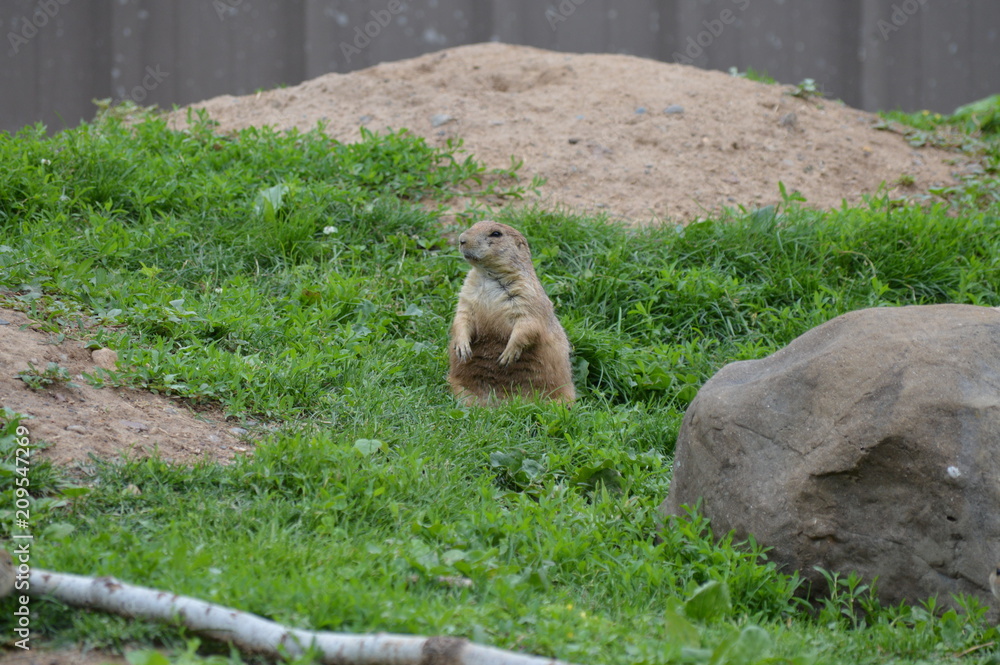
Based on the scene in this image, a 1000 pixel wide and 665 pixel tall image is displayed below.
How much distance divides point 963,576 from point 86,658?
2917 mm

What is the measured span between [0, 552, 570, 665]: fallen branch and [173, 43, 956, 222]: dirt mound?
505 cm

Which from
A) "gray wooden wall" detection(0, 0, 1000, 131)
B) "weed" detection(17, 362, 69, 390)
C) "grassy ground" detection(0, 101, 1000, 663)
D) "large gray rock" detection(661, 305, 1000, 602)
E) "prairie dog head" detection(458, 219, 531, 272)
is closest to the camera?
"grassy ground" detection(0, 101, 1000, 663)

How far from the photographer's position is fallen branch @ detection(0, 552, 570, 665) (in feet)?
7.84

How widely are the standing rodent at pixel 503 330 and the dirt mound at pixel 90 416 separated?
1625mm

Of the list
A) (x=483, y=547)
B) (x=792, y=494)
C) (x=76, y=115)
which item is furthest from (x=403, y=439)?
(x=76, y=115)

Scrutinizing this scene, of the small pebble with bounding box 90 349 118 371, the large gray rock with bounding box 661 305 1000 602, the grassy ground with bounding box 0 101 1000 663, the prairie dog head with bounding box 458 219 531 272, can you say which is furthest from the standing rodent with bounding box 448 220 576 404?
the small pebble with bounding box 90 349 118 371

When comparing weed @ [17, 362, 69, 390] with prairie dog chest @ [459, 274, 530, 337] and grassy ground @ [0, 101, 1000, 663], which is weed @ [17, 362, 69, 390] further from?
prairie dog chest @ [459, 274, 530, 337]

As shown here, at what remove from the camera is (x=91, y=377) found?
434 centimetres

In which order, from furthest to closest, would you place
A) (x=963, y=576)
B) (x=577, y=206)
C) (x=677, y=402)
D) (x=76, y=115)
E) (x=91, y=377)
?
(x=76, y=115)
(x=577, y=206)
(x=677, y=402)
(x=91, y=377)
(x=963, y=576)

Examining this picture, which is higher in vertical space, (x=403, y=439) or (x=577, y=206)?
(x=577, y=206)

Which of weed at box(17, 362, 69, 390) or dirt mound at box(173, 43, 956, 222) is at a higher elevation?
dirt mound at box(173, 43, 956, 222)

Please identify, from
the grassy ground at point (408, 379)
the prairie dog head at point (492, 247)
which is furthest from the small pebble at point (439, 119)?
the prairie dog head at point (492, 247)

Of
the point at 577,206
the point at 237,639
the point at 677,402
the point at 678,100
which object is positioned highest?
the point at 678,100

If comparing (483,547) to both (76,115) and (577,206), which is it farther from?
Answer: (76,115)
